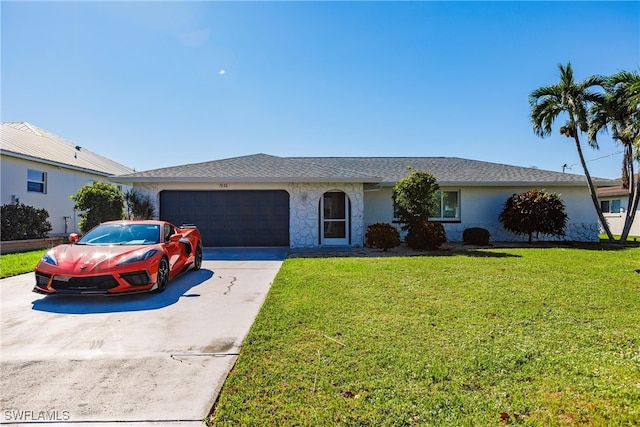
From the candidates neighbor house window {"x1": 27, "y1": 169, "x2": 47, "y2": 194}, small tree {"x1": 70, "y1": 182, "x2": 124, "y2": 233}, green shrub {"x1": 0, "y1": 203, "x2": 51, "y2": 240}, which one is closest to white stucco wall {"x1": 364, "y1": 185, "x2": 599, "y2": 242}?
small tree {"x1": 70, "y1": 182, "x2": 124, "y2": 233}

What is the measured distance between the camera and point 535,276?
697 cm

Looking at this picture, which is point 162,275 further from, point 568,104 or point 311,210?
point 568,104

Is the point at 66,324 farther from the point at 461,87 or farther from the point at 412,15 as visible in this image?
the point at 461,87

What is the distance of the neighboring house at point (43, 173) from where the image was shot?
13055 mm

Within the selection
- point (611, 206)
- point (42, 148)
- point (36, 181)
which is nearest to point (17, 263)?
point (36, 181)

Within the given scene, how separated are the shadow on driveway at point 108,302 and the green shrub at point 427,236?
7.92 meters

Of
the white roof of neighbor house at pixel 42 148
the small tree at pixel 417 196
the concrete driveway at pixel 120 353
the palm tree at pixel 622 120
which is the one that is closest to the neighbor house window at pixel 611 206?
the palm tree at pixel 622 120

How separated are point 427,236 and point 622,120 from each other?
9687 millimetres

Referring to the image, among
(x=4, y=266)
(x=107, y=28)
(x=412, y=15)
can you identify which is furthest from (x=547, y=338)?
(x=107, y=28)

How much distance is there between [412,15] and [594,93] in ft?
28.5

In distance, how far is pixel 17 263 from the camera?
28.8 ft

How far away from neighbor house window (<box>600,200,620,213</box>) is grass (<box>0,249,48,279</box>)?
28.7m

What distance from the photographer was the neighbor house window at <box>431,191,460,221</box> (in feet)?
47.7

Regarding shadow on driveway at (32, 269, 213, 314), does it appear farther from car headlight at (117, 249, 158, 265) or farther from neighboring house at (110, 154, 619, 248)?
neighboring house at (110, 154, 619, 248)
